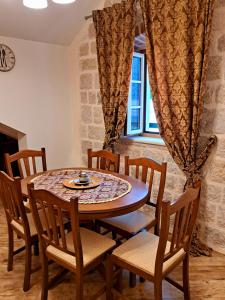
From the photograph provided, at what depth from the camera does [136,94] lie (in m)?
3.19

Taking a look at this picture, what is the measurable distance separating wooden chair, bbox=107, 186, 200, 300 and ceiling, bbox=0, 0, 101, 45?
249 cm

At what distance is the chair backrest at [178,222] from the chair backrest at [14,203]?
3.20ft

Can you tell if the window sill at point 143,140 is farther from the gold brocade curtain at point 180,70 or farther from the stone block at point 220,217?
the stone block at point 220,217

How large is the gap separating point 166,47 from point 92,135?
1528 mm

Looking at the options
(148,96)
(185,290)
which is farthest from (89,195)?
(148,96)

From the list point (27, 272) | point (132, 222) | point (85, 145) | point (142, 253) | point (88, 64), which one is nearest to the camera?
point (142, 253)

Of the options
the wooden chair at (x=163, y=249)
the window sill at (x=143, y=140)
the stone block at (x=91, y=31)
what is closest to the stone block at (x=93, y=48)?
the stone block at (x=91, y=31)

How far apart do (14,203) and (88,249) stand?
626mm

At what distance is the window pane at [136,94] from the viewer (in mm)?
3141

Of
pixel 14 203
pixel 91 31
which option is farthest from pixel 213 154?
pixel 91 31

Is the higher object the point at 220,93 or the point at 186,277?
the point at 220,93

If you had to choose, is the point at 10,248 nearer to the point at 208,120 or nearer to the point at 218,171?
the point at 218,171

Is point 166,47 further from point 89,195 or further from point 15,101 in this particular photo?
point 15,101

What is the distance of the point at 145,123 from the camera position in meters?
3.32
